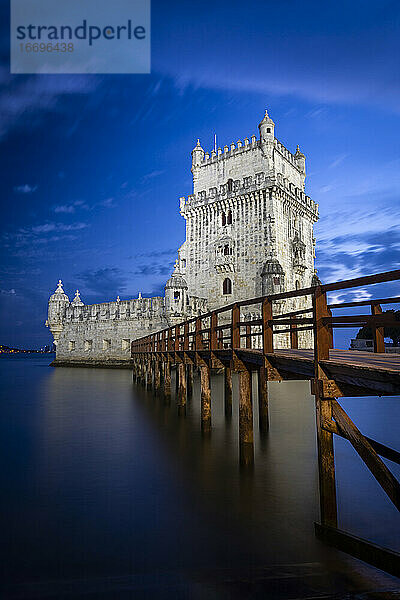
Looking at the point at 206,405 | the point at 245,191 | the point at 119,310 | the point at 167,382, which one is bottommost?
the point at 206,405

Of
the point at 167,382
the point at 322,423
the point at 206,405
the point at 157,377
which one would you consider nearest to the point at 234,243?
the point at 157,377

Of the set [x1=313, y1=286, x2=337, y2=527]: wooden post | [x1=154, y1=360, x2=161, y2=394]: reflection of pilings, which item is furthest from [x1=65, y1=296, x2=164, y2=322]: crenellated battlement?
[x1=313, y1=286, x2=337, y2=527]: wooden post

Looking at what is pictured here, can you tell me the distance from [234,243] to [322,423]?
27.9 metres

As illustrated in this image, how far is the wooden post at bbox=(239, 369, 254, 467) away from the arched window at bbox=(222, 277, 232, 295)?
24.0 meters

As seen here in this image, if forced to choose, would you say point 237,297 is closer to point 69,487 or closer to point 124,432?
point 124,432

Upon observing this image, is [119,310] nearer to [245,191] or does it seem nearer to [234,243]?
[234,243]

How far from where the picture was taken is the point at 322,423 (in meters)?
4.30

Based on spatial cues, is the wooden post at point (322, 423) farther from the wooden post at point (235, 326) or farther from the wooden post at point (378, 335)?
the wooden post at point (235, 326)

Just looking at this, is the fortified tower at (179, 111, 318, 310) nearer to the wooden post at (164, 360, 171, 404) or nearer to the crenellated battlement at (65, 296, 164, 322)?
the crenellated battlement at (65, 296, 164, 322)

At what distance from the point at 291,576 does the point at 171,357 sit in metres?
11.4

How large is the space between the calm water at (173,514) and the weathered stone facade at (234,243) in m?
20.5

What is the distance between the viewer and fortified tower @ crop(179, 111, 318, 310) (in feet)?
98.9

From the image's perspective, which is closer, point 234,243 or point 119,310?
point 234,243

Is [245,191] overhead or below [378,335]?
overhead
